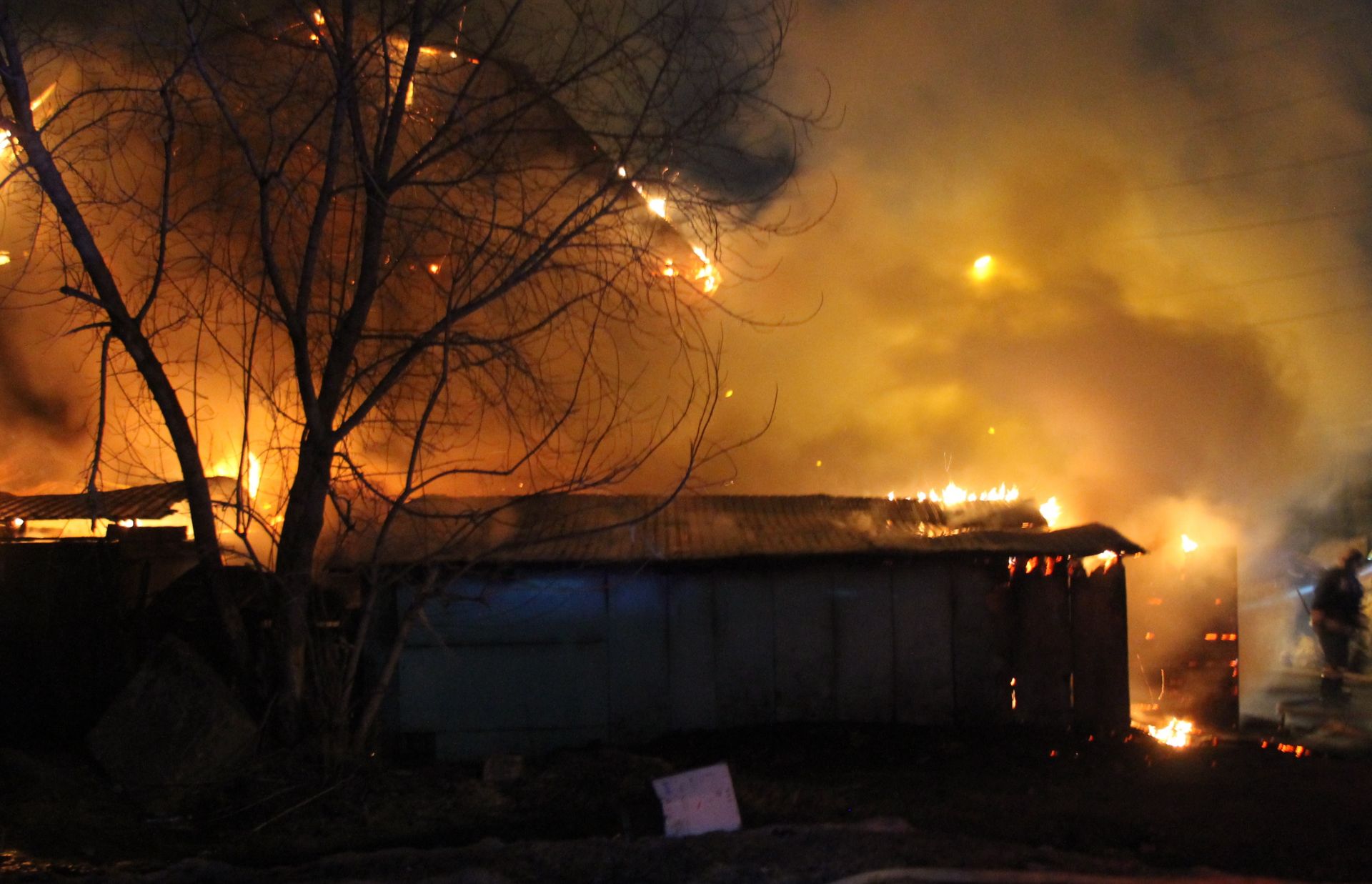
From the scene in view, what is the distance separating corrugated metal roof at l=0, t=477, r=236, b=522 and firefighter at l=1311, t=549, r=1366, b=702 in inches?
537

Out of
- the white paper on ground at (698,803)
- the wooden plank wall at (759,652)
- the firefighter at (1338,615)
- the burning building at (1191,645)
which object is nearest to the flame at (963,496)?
the wooden plank wall at (759,652)

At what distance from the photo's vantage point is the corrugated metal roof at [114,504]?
471 inches

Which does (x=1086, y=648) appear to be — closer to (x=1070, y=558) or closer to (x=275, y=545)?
(x=1070, y=558)

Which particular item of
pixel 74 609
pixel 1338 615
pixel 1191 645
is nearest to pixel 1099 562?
pixel 1191 645

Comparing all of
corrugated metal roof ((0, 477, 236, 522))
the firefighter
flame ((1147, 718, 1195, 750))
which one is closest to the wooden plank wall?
flame ((1147, 718, 1195, 750))

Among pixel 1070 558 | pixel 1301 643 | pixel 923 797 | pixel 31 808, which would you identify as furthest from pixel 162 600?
pixel 1301 643

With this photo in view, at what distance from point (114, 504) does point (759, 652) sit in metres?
8.90

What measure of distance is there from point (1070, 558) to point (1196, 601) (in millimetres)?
3333

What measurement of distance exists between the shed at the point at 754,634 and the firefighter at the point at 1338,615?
216 inches

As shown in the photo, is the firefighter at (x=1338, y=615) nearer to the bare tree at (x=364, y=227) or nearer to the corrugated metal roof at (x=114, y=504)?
the bare tree at (x=364, y=227)

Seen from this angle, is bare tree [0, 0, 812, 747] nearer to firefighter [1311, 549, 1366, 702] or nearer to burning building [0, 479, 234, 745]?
burning building [0, 479, 234, 745]

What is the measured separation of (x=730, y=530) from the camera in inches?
353

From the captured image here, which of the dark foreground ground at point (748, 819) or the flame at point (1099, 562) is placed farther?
the flame at point (1099, 562)

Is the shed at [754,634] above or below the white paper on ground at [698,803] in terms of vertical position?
above
